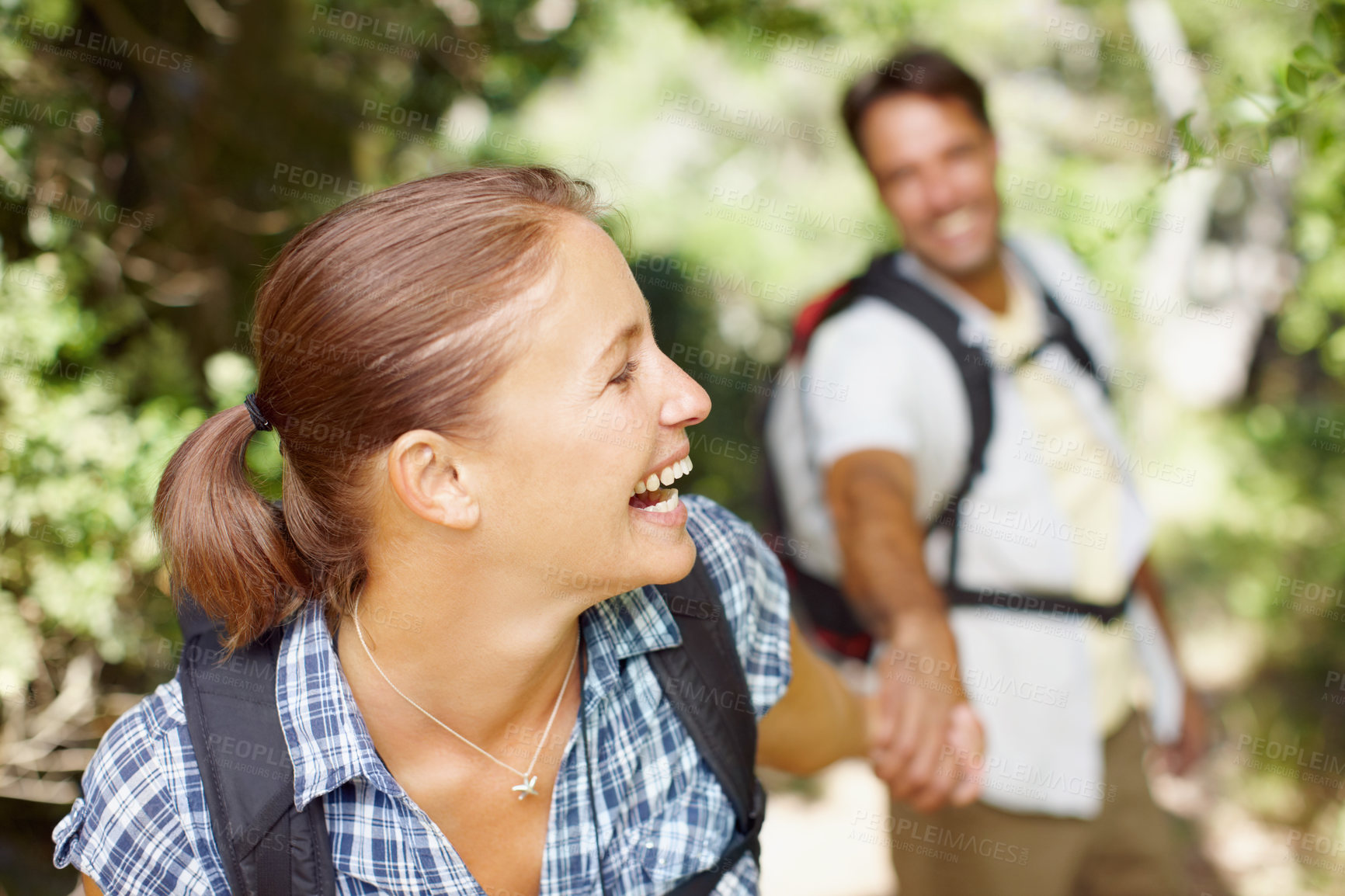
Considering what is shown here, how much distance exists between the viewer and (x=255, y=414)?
3.99ft

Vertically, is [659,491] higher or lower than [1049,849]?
higher

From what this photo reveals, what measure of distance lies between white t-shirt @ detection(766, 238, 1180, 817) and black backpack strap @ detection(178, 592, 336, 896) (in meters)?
1.99

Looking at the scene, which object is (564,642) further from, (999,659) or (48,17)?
(48,17)

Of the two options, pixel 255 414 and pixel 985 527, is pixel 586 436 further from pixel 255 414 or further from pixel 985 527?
pixel 985 527

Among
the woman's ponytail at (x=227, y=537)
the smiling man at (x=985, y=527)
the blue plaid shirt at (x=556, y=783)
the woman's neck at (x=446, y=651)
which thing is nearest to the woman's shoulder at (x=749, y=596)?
the blue plaid shirt at (x=556, y=783)

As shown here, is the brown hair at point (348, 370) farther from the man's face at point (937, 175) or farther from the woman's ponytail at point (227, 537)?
the man's face at point (937, 175)

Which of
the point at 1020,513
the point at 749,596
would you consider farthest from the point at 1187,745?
the point at 749,596

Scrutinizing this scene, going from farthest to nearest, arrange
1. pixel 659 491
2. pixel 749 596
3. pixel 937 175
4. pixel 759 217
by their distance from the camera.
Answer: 1. pixel 759 217
2. pixel 937 175
3. pixel 749 596
4. pixel 659 491

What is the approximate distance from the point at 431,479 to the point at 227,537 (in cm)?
30

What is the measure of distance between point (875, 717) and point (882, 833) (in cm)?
92

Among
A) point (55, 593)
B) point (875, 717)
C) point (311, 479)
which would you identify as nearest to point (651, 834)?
point (311, 479)

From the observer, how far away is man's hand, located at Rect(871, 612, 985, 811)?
2.43 m

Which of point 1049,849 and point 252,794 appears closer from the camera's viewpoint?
point 252,794

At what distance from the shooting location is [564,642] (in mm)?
1326
